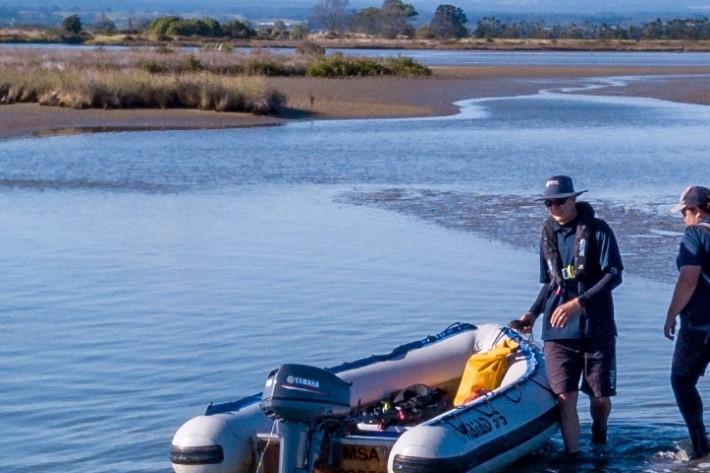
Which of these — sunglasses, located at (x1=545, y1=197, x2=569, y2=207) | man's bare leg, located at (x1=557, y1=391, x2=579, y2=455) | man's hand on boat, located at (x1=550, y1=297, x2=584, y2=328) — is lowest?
man's bare leg, located at (x1=557, y1=391, x2=579, y2=455)

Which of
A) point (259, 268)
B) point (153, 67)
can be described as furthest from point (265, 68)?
point (259, 268)

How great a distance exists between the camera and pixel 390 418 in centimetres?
687

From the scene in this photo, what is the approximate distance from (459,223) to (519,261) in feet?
7.51

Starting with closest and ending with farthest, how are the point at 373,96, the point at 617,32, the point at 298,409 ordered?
1. the point at 298,409
2. the point at 373,96
3. the point at 617,32

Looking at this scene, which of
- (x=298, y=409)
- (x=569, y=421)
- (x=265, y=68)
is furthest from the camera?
(x=265, y=68)

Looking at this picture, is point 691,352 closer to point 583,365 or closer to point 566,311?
point 583,365

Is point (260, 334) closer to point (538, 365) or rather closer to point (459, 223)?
point (538, 365)

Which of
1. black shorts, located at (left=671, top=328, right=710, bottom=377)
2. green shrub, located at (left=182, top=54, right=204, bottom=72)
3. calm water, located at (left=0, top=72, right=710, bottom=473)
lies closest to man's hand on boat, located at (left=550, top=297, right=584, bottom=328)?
black shorts, located at (left=671, top=328, right=710, bottom=377)

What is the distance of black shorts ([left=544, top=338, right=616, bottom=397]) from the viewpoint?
670 centimetres

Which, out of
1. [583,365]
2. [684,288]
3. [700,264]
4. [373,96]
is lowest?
[373,96]

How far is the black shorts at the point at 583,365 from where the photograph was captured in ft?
22.0

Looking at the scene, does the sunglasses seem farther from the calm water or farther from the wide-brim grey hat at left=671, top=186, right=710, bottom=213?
the calm water

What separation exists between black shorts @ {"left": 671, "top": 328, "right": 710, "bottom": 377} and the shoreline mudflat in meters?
20.3

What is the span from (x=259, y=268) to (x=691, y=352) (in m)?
6.29
